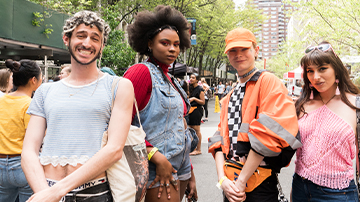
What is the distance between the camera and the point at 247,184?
189 centimetres

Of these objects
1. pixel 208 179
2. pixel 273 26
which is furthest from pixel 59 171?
pixel 273 26

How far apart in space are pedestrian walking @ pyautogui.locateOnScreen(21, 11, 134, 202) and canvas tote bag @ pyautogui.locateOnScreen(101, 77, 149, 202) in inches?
2.1

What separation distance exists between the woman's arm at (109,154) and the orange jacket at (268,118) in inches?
31.5

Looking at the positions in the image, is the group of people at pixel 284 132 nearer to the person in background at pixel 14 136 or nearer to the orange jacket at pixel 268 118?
the orange jacket at pixel 268 118

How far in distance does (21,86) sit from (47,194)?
6.59 ft

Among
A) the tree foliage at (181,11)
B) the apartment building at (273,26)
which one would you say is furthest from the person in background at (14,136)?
the apartment building at (273,26)

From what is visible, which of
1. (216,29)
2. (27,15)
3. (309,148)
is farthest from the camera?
(216,29)

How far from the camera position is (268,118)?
1.73 metres

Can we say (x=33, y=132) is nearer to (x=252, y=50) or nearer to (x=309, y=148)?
(x=252, y=50)

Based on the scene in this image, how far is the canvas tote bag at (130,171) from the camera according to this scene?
59.7 inches

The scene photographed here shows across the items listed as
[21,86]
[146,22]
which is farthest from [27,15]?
[146,22]

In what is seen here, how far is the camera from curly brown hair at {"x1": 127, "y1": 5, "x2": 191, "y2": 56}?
2.21 metres

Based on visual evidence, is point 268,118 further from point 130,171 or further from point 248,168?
point 130,171

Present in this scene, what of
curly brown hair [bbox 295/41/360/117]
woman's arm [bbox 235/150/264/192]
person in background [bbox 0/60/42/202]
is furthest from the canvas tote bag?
person in background [bbox 0/60/42/202]
